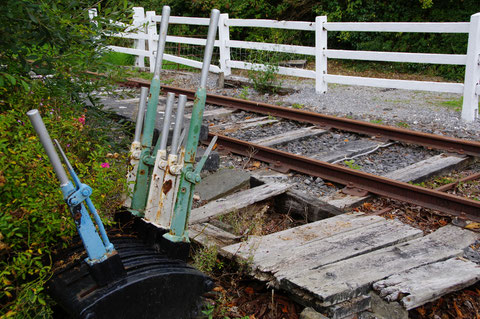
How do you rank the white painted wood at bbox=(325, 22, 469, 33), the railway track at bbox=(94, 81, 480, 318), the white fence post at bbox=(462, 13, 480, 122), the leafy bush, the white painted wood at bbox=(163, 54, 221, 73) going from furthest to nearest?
the white painted wood at bbox=(163, 54, 221, 73) < the white painted wood at bbox=(325, 22, 469, 33) < the white fence post at bbox=(462, 13, 480, 122) < the railway track at bbox=(94, 81, 480, 318) < the leafy bush

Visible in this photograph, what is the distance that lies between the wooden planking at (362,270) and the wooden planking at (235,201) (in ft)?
4.23

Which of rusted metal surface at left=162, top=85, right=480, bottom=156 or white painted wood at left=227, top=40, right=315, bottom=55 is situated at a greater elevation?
white painted wood at left=227, top=40, right=315, bottom=55

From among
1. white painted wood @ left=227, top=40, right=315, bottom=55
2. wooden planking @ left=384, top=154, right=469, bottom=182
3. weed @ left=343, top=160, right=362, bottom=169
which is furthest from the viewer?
white painted wood @ left=227, top=40, right=315, bottom=55

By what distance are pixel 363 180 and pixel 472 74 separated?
4383 mm

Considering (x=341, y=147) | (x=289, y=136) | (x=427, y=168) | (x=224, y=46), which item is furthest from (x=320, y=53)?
(x=427, y=168)

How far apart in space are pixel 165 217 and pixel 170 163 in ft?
1.03

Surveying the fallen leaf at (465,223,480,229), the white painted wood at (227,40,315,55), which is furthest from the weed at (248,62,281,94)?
the fallen leaf at (465,223,480,229)

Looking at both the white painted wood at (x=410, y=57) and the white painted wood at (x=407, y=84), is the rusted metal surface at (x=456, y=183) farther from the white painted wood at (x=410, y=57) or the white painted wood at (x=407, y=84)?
the white painted wood at (x=410, y=57)

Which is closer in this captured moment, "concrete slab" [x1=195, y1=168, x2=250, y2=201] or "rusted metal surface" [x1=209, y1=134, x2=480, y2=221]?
"rusted metal surface" [x1=209, y1=134, x2=480, y2=221]

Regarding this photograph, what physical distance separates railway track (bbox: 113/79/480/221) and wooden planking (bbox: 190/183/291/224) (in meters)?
0.88

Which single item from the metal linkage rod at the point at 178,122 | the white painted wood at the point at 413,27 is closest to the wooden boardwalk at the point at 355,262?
the metal linkage rod at the point at 178,122

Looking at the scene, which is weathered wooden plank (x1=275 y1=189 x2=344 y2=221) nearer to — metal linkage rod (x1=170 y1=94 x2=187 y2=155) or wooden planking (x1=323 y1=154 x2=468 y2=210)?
wooden planking (x1=323 y1=154 x2=468 y2=210)

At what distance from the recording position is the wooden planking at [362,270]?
2900 millimetres

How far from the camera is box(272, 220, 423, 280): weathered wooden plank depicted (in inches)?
126
